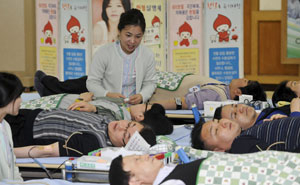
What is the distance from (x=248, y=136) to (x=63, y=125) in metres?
1.09

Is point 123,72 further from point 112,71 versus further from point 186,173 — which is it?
point 186,173

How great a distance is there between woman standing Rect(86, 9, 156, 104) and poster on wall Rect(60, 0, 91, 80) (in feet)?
5.74

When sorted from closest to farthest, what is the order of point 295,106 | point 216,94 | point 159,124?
point 295,106
point 159,124
point 216,94

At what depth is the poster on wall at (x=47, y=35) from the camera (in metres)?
6.10

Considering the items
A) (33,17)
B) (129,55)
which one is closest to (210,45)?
(129,55)

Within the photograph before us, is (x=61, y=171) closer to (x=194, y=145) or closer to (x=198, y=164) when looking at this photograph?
(x=194, y=145)

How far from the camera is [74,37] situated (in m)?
6.06

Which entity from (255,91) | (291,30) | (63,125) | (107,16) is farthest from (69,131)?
(291,30)

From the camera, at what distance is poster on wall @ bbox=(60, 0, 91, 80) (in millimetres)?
5977

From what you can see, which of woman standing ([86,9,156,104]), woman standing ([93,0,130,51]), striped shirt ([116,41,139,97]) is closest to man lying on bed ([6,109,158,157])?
woman standing ([86,9,156,104])

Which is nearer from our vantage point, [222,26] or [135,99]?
[135,99]

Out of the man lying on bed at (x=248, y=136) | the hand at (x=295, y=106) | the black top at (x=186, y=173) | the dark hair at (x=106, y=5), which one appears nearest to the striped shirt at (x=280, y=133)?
the man lying on bed at (x=248, y=136)

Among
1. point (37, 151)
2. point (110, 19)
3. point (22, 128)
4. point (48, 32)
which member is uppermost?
point (110, 19)

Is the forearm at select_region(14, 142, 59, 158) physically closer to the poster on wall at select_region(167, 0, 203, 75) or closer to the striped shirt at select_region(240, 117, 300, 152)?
the striped shirt at select_region(240, 117, 300, 152)
